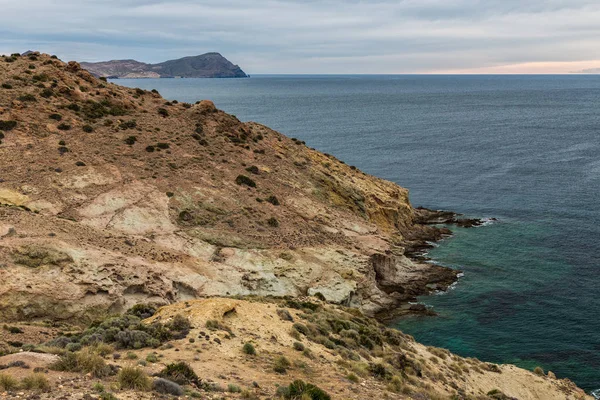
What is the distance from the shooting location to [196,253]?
143 ft

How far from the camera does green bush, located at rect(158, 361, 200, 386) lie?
17.8 metres

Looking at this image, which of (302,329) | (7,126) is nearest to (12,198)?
(7,126)

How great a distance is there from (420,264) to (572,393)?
2767 centimetres

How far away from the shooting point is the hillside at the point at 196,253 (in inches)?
891

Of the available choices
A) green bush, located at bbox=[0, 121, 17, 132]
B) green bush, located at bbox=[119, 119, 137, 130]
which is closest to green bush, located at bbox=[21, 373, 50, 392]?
green bush, located at bbox=[0, 121, 17, 132]

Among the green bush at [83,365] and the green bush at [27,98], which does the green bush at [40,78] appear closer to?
the green bush at [27,98]

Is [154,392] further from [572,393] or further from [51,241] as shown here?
[572,393]

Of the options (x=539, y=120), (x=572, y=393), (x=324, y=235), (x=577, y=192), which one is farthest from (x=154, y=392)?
(x=539, y=120)

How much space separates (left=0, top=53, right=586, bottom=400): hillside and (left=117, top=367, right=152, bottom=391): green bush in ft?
0.64

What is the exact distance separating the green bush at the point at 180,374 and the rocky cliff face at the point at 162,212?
630 inches

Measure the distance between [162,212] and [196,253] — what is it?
265 inches

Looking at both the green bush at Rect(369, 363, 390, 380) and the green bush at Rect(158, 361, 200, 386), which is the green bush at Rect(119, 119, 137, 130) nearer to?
the green bush at Rect(369, 363, 390, 380)

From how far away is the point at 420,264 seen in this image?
6069cm

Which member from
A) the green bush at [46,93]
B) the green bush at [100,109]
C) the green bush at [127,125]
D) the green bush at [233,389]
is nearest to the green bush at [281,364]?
the green bush at [233,389]
